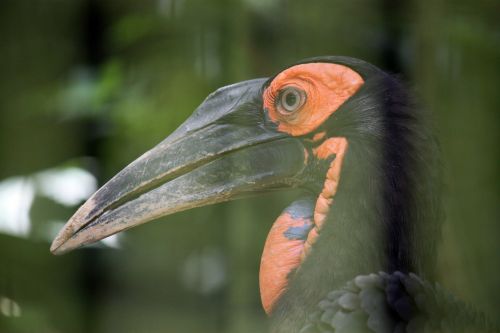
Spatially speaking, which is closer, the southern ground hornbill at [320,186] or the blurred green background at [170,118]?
the southern ground hornbill at [320,186]

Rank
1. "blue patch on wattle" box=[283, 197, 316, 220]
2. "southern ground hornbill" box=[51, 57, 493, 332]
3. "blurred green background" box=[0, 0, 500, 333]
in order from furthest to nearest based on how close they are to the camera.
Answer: "blurred green background" box=[0, 0, 500, 333] → "blue patch on wattle" box=[283, 197, 316, 220] → "southern ground hornbill" box=[51, 57, 493, 332]

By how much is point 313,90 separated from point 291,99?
36 mm

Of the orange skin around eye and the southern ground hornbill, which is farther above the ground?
the orange skin around eye

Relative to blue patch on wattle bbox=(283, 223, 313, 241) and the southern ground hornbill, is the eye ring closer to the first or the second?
the southern ground hornbill

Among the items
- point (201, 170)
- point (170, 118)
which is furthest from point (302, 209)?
point (170, 118)

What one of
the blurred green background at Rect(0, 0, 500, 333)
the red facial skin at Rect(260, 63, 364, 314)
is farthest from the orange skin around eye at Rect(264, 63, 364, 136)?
the blurred green background at Rect(0, 0, 500, 333)

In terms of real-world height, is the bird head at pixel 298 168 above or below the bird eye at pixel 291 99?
below

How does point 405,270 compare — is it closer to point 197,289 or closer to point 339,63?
point 339,63

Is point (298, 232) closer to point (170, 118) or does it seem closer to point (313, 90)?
point (313, 90)

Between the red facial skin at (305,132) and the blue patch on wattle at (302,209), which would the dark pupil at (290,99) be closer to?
the red facial skin at (305,132)

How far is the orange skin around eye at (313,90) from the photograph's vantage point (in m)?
1.22

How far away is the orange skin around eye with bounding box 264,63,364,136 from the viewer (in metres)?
1.22

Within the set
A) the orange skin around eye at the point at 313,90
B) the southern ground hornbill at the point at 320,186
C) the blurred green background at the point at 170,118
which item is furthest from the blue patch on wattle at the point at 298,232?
the blurred green background at the point at 170,118

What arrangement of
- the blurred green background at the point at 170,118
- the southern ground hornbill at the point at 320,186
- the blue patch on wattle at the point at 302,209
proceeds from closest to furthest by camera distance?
1. the southern ground hornbill at the point at 320,186
2. the blue patch on wattle at the point at 302,209
3. the blurred green background at the point at 170,118
